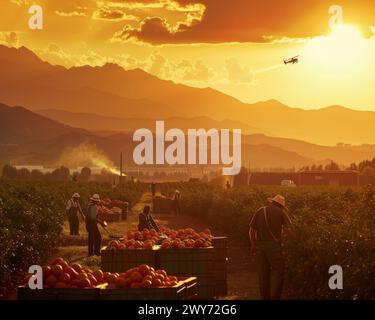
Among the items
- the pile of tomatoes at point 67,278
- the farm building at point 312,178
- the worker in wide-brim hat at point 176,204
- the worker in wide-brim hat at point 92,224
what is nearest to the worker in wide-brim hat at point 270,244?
the pile of tomatoes at point 67,278

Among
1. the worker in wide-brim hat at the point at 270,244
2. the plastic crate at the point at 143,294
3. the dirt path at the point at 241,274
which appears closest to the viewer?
the plastic crate at the point at 143,294

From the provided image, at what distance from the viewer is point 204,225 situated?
44625 millimetres

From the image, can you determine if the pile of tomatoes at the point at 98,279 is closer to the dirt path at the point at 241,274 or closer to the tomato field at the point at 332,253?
the tomato field at the point at 332,253

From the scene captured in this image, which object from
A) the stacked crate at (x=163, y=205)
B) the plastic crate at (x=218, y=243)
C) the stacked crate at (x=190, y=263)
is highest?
the plastic crate at (x=218, y=243)

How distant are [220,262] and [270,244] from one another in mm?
1798

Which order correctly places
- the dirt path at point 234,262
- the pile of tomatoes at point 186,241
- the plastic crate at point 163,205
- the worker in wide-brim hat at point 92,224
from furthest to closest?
the plastic crate at point 163,205
the worker in wide-brim hat at point 92,224
the dirt path at point 234,262
the pile of tomatoes at point 186,241

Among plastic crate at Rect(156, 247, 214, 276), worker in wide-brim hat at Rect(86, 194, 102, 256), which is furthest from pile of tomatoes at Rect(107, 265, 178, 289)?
worker in wide-brim hat at Rect(86, 194, 102, 256)

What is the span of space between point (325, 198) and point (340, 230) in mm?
18989

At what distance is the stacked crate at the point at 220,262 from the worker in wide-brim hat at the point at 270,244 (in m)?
1.25

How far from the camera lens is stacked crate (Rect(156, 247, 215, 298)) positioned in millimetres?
16172

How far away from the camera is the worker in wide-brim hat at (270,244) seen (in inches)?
631

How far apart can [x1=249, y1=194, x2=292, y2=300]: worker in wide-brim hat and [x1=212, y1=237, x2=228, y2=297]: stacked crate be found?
1252 millimetres

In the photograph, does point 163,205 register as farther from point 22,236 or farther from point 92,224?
point 22,236
